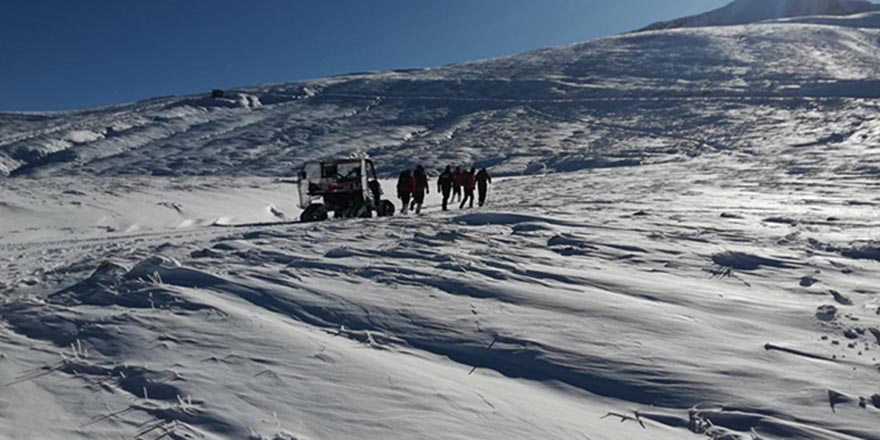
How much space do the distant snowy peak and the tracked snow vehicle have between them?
4720 inches

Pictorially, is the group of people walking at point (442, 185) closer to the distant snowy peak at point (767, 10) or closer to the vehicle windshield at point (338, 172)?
the vehicle windshield at point (338, 172)

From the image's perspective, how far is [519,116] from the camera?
4266cm

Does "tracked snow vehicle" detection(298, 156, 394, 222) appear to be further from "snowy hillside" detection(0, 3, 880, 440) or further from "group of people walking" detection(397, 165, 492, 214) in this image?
"snowy hillside" detection(0, 3, 880, 440)

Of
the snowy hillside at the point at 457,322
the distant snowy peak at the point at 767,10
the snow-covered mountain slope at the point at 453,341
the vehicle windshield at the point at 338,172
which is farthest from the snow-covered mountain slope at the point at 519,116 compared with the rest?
the distant snowy peak at the point at 767,10

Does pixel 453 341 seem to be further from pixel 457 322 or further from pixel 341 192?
pixel 341 192

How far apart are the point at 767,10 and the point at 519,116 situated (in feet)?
330

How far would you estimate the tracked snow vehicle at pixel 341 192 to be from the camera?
14258 millimetres

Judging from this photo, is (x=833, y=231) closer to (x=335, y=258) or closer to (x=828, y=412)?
(x=828, y=412)

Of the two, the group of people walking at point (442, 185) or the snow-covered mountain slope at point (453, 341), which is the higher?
the snow-covered mountain slope at point (453, 341)

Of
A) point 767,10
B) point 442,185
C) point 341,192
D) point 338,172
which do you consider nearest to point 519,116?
point 442,185

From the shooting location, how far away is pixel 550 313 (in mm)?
4512

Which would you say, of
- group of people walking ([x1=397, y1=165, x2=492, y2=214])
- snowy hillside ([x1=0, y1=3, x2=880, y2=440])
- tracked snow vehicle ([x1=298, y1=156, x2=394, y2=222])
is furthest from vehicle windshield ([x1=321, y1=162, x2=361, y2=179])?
snowy hillside ([x1=0, y1=3, x2=880, y2=440])

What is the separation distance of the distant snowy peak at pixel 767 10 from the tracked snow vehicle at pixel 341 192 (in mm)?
119878

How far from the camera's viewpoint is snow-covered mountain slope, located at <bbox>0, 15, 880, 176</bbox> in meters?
33.2
